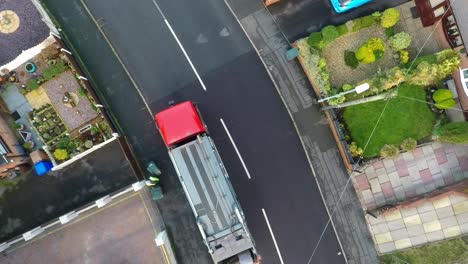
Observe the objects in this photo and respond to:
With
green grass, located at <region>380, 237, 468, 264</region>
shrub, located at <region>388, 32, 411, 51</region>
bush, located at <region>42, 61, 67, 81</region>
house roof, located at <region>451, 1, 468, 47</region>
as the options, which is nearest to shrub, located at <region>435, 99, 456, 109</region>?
house roof, located at <region>451, 1, 468, 47</region>

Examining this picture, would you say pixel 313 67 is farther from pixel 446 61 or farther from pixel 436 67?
pixel 446 61

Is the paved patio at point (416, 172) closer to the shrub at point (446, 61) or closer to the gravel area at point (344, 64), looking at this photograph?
the shrub at point (446, 61)

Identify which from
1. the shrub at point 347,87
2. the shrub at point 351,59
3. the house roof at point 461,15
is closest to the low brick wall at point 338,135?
the shrub at point 347,87

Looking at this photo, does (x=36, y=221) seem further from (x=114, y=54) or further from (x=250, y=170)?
(x=250, y=170)

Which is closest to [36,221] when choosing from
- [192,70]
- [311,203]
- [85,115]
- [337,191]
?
[85,115]

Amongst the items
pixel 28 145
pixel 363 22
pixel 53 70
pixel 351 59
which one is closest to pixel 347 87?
pixel 351 59

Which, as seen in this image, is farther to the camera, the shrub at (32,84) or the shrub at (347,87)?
the shrub at (347,87)
